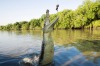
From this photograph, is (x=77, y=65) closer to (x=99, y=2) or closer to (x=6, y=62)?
(x=6, y=62)

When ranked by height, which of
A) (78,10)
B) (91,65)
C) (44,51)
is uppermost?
(78,10)

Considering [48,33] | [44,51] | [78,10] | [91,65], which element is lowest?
[91,65]

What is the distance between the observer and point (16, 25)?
459 feet

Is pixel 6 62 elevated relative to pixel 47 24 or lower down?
lower down

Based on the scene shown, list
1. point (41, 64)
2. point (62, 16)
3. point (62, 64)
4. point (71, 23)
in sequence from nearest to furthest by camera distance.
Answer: point (41, 64) → point (62, 64) → point (71, 23) → point (62, 16)

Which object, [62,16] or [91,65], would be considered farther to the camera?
[62,16]

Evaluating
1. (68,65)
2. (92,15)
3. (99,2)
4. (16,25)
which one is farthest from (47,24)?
(16,25)

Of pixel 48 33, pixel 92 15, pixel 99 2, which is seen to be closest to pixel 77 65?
pixel 48 33

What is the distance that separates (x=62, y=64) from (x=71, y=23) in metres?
77.4

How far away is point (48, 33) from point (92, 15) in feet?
241

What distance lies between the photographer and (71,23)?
285 feet

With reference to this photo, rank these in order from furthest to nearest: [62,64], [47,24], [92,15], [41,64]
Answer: [92,15], [62,64], [41,64], [47,24]

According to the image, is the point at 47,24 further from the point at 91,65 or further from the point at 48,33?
the point at 91,65

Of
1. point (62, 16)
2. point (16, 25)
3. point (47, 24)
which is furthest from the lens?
point (16, 25)
